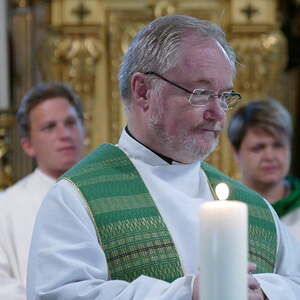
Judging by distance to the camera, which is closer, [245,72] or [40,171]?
[40,171]

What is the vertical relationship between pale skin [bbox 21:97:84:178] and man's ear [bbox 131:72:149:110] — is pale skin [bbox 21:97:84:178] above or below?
below

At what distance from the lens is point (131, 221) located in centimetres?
322

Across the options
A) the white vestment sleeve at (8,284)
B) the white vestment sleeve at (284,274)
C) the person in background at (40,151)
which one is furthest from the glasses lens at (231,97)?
the person in background at (40,151)

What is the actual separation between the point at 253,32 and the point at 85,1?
1165 millimetres

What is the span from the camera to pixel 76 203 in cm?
313

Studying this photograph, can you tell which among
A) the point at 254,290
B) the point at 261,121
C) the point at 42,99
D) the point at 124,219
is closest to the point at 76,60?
the point at 42,99

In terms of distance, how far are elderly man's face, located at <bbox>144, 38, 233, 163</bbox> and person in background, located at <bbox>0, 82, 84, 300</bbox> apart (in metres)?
1.83

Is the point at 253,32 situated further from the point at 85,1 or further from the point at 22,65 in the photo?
the point at 22,65

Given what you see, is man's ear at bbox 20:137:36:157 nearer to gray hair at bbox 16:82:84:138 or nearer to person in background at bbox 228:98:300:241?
gray hair at bbox 16:82:84:138

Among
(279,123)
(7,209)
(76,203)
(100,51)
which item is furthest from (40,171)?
(76,203)

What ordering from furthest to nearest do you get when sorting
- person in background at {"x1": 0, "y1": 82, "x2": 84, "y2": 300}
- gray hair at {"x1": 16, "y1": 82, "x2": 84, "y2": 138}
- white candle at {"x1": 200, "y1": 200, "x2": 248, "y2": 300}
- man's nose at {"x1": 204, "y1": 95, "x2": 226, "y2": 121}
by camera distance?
gray hair at {"x1": 16, "y1": 82, "x2": 84, "y2": 138} < person in background at {"x1": 0, "y1": 82, "x2": 84, "y2": 300} < man's nose at {"x1": 204, "y1": 95, "x2": 226, "y2": 121} < white candle at {"x1": 200, "y1": 200, "x2": 248, "y2": 300}

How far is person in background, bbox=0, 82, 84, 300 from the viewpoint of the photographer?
496cm

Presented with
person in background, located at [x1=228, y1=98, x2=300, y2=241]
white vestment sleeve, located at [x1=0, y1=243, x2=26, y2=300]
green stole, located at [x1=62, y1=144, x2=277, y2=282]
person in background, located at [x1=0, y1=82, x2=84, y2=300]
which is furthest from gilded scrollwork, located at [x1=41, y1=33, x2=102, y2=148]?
green stole, located at [x1=62, y1=144, x2=277, y2=282]

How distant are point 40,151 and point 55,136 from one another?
12 centimetres
